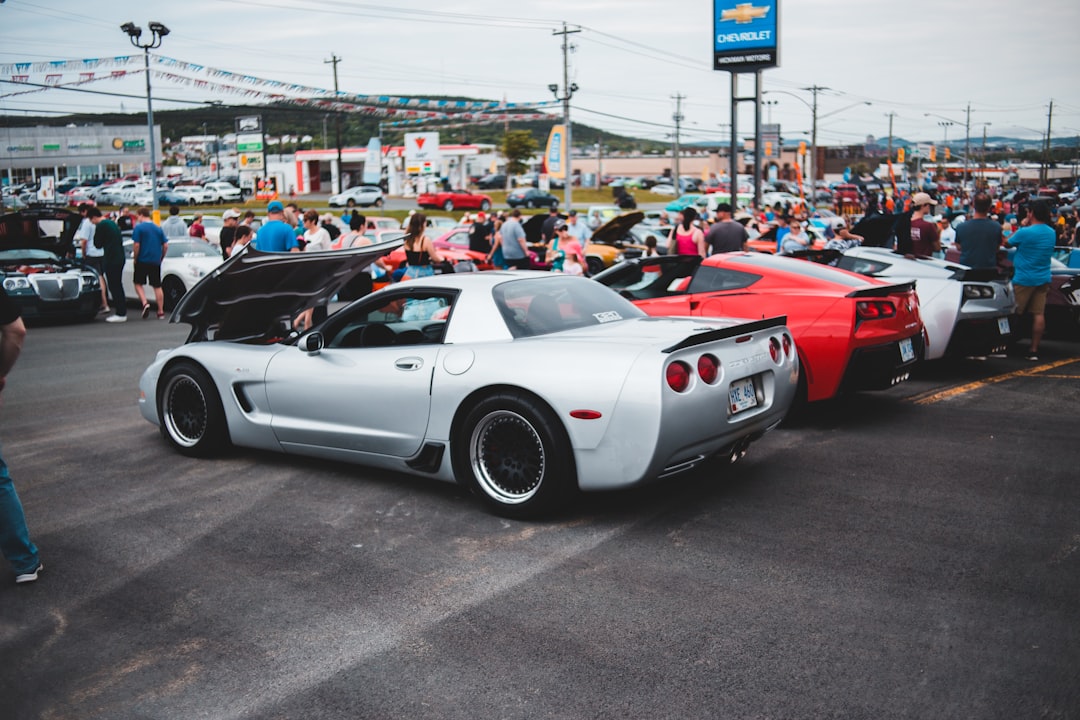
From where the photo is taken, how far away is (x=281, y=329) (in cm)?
693

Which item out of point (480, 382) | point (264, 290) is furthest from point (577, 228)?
point (480, 382)

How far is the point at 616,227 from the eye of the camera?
18.5 metres

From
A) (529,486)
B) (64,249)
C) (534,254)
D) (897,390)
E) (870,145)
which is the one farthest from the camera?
(870,145)

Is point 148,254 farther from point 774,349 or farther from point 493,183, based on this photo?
point 493,183

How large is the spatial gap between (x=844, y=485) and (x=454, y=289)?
8.55 ft

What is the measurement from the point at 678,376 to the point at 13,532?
3.18m

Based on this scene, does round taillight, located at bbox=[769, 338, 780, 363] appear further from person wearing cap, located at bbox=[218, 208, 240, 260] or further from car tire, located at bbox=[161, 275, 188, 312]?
car tire, located at bbox=[161, 275, 188, 312]

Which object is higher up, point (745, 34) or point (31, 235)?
point (745, 34)

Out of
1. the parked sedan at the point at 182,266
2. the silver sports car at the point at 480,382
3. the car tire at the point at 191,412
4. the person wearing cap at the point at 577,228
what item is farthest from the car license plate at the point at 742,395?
the person wearing cap at the point at 577,228

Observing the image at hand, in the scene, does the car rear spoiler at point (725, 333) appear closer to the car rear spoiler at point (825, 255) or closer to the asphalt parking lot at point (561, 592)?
the asphalt parking lot at point (561, 592)

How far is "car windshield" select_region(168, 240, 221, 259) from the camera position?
55.5 feet

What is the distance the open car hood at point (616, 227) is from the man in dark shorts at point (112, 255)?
8682 millimetres

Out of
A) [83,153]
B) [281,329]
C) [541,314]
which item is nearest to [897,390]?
[541,314]

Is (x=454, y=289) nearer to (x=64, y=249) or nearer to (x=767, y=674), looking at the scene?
(x=767, y=674)
